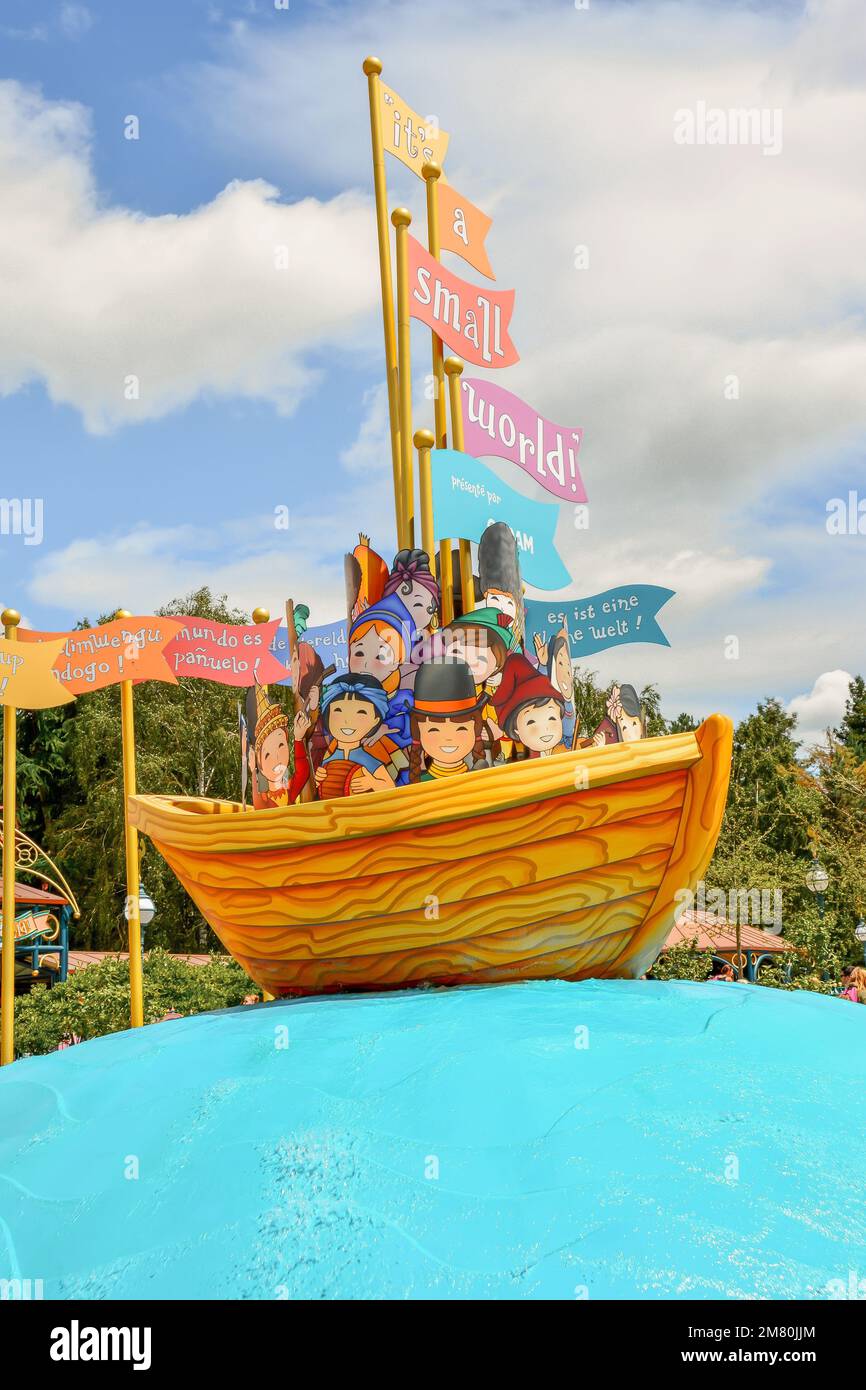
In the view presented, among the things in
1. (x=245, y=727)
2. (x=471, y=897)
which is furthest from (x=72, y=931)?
(x=471, y=897)

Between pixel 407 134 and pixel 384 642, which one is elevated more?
pixel 407 134

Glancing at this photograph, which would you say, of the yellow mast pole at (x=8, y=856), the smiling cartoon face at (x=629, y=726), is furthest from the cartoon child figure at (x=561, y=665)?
the yellow mast pole at (x=8, y=856)

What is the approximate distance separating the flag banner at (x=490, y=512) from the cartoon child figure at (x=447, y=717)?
125cm

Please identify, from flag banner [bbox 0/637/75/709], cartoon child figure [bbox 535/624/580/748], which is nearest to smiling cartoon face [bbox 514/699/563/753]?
cartoon child figure [bbox 535/624/580/748]

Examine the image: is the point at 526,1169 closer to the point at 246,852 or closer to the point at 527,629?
the point at 246,852

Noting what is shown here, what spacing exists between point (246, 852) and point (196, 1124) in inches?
87.1

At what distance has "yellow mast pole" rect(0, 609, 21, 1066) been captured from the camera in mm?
8531

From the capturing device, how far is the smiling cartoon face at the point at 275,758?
6.45m

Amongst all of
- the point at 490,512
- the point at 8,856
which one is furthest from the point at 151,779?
the point at 490,512

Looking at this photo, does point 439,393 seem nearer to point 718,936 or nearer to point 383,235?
point 383,235

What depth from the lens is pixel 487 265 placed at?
844 centimetres

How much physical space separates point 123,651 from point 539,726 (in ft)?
12.2

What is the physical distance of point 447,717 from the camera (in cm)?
573

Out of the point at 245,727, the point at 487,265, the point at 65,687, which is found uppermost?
the point at 487,265
